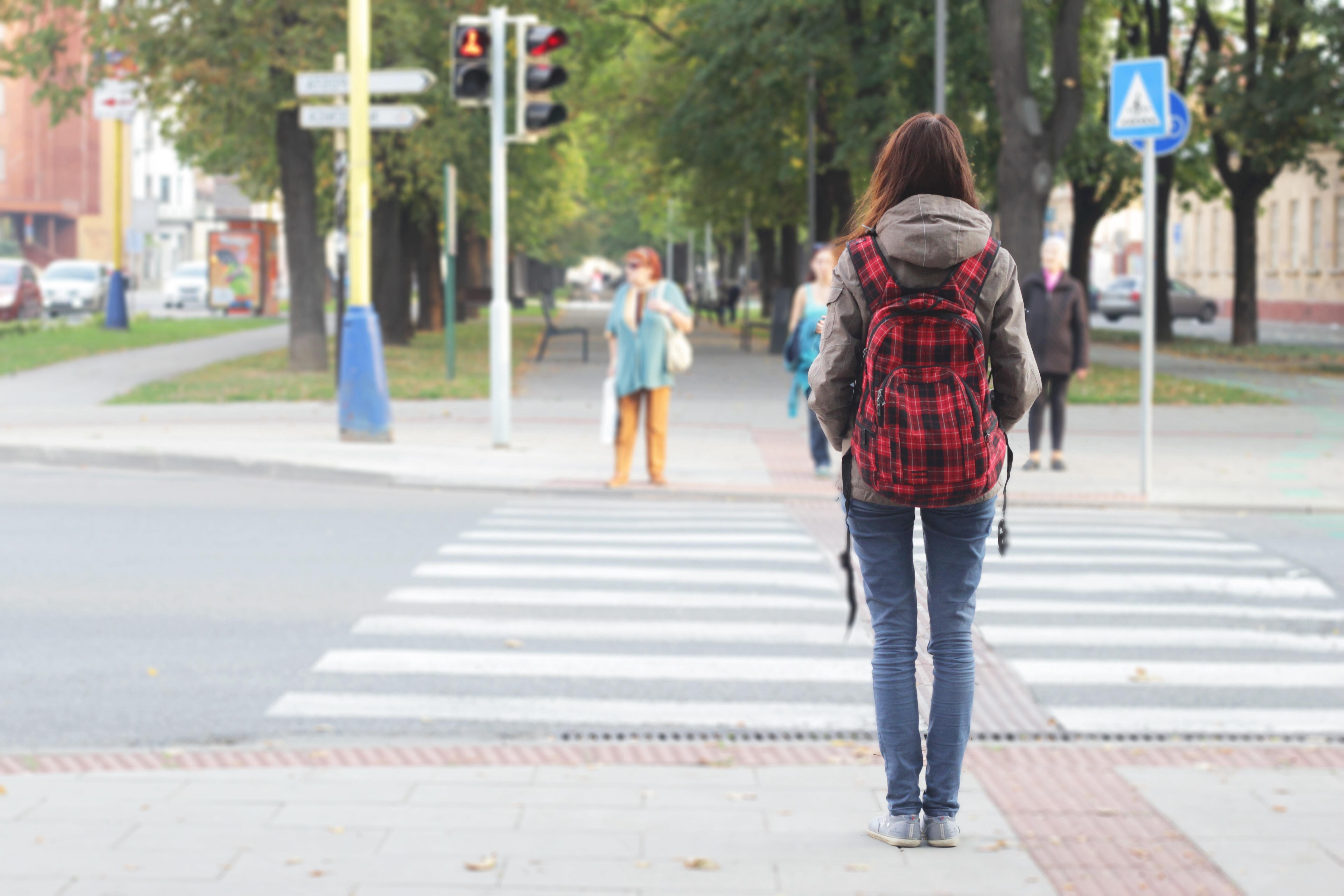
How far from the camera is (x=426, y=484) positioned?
42.5 ft

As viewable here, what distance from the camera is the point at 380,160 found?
28656 mm

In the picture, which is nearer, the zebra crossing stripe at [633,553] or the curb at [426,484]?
the zebra crossing stripe at [633,553]

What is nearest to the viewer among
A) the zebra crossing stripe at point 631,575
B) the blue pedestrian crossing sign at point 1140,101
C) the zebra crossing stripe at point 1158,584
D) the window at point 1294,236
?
the zebra crossing stripe at point 1158,584

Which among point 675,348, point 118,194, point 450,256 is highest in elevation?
point 118,194

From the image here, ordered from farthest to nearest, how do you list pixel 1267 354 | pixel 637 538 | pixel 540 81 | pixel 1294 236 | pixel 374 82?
pixel 1294 236 < pixel 1267 354 < pixel 374 82 < pixel 540 81 < pixel 637 538

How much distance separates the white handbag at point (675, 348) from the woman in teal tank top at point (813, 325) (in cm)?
90

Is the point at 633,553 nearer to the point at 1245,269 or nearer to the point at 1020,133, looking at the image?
the point at 1020,133

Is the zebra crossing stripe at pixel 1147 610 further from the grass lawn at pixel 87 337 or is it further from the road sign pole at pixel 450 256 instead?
the grass lawn at pixel 87 337

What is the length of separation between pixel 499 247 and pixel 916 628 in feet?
37.4

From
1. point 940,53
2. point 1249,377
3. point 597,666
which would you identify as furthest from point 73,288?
point 597,666

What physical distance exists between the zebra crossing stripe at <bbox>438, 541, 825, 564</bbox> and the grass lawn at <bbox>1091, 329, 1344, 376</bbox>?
19.7 meters

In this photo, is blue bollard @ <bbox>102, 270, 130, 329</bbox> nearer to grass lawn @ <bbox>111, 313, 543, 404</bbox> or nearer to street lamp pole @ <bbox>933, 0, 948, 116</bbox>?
grass lawn @ <bbox>111, 313, 543, 404</bbox>

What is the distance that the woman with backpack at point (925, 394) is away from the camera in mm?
3908

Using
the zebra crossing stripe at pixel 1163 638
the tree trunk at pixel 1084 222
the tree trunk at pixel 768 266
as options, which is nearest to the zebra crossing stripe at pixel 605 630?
the zebra crossing stripe at pixel 1163 638
